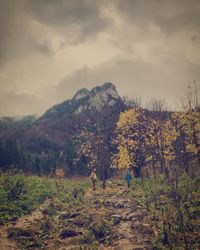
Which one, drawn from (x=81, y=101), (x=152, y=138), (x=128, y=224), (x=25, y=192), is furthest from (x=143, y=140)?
(x=81, y=101)

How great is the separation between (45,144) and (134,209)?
184ft

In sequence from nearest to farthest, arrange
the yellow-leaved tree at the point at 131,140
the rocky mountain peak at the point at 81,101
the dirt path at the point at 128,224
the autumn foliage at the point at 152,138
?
the dirt path at the point at 128,224
the autumn foliage at the point at 152,138
the yellow-leaved tree at the point at 131,140
the rocky mountain peak at the point at 81,101

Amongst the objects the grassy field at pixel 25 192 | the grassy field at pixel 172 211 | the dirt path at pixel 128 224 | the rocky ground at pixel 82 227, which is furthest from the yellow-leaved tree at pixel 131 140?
the rocky ground at pixel 82 227

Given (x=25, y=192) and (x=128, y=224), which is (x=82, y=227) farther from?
(x=25, y=192)

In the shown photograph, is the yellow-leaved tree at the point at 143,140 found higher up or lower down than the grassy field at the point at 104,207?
higher up

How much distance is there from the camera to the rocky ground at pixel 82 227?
802 inches

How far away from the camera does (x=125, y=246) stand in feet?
64.3

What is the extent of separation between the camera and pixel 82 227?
2280cm

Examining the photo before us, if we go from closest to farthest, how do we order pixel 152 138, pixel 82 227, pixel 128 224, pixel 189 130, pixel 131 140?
1. pixel 128 224
2. pixel 82 227
3. pixel 189 130
4. pixel 131 140
5. pixel 152 138

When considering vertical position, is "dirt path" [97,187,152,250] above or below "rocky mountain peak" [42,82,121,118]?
below

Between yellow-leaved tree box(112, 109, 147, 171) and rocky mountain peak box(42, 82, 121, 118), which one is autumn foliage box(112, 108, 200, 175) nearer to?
yellow-leaved tree box(112, 109, 147, 171)

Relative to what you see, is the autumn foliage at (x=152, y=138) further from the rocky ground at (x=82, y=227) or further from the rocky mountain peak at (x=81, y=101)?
the rocky mountain peak at (x=81, y=101)

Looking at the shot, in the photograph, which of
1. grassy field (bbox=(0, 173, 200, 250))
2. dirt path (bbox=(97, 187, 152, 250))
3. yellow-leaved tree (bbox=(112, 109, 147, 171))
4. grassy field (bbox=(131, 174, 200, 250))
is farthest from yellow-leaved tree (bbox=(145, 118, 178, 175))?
dirt path (bbox=(97, 187, 152, 250))

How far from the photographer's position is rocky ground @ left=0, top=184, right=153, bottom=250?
20375 millimetres
